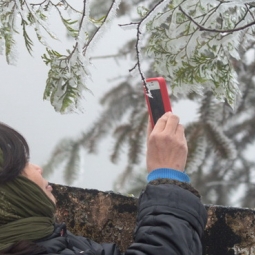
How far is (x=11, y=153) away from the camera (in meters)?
1.15

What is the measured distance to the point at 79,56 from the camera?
1415 millimetres

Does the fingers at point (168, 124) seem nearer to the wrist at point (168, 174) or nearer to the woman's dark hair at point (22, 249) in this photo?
the wrist at point (168, 174)

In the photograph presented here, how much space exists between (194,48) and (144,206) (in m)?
0.60

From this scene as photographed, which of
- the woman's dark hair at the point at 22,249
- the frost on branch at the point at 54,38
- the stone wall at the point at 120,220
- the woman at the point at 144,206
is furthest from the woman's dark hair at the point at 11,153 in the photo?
the stone wall at the point at 120,220

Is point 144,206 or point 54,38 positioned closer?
point 144,206

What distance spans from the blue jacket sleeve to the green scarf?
0.67 feet

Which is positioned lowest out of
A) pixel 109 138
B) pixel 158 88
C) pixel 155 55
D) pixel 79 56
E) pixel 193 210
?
pixel 193 210

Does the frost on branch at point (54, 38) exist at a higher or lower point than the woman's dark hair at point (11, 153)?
higher

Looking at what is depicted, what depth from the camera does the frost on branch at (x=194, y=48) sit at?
1505 millimetres

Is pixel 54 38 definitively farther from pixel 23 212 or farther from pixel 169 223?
pixel 169 223

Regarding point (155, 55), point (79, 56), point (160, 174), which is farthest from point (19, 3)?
point (160, 174)

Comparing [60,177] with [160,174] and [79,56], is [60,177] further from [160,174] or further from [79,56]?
[160,174]

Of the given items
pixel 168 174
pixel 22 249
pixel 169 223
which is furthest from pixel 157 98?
pixel 22 249

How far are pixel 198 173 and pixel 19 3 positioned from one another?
5.69 ft
